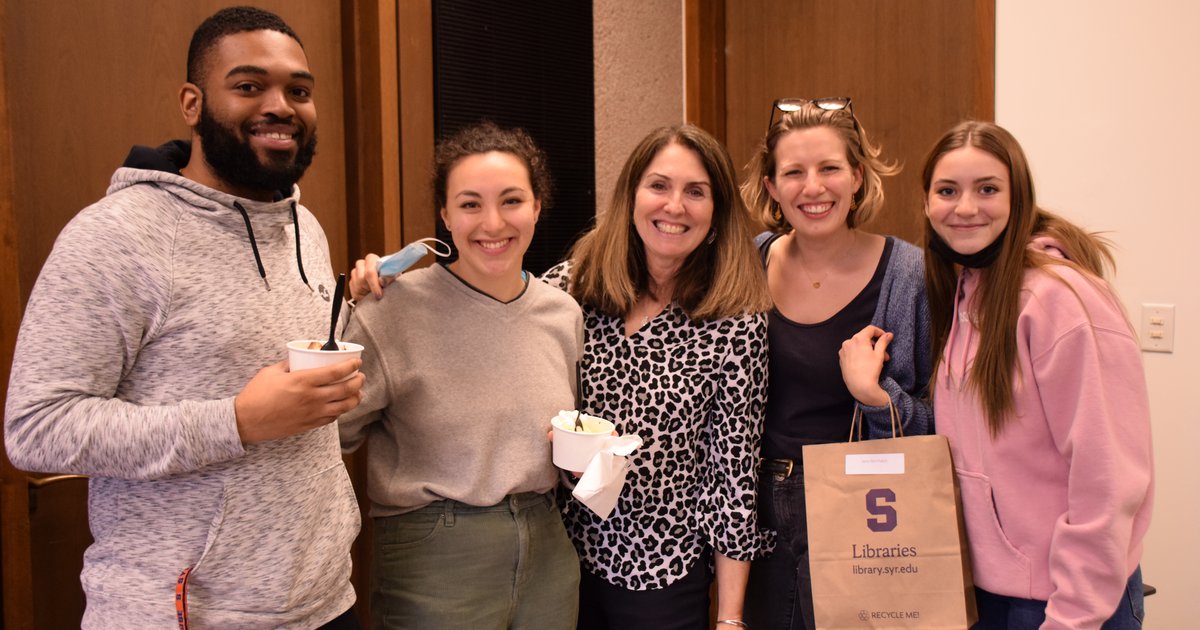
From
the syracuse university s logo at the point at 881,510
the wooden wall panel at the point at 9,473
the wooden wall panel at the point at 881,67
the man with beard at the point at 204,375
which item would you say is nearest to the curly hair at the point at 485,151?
the man with beard at the point at 204,375

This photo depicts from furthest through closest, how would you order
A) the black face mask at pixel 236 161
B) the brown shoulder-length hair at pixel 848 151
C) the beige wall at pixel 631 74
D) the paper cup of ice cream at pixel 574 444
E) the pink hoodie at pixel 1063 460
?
the beige wall at pixel 631 74, the brown shoulder-length hair at pixel 848 151, the paper cup of ice cream at pixel 574 444, the pink hoodie at pixel 1063 460, the black face mask at pixel 236 161

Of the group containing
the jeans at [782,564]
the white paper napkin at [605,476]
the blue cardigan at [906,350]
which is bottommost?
the jeans at [782,564]

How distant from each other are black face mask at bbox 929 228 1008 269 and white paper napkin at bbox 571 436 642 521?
74cm

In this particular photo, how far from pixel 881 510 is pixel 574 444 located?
65cm

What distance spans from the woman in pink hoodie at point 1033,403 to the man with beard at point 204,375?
1.17 metres

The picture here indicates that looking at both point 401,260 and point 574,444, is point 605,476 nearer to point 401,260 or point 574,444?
point 574,444

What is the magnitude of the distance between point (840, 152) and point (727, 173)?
0.28 meters

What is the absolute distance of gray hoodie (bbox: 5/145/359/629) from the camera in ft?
3.78

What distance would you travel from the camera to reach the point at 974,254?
5.43 ft

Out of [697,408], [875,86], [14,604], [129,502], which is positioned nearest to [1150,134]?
[875,86]

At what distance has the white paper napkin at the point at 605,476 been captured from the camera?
1565mm

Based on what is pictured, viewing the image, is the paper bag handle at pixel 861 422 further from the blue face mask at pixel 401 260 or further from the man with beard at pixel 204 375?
the man with beard at pixel 204 375

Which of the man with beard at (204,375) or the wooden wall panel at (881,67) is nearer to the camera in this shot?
the man with beard at (204,375)

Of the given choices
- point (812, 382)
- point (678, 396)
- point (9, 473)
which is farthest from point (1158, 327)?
point (9, 473)
